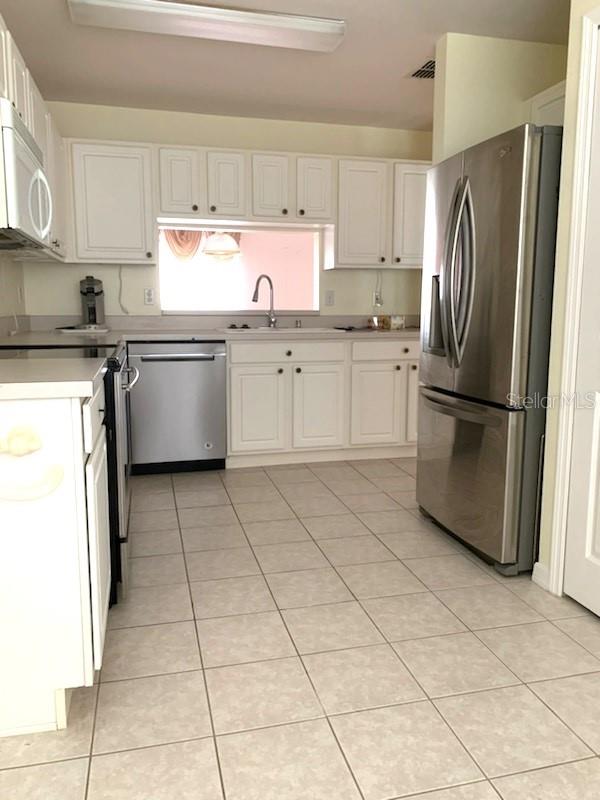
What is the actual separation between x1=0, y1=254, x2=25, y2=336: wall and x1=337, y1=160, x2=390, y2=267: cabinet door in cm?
216

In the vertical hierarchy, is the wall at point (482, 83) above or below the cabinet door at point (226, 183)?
above

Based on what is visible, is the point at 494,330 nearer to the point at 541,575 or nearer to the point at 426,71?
the point at 541,575

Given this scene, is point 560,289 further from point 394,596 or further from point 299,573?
point 299,573

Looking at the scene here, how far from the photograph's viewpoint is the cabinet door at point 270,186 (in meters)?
4.38

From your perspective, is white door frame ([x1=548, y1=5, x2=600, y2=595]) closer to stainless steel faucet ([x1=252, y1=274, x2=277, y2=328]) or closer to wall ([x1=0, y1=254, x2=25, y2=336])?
stainless steel faucet ([x1=252, y1=274, x2=277, y2=328])

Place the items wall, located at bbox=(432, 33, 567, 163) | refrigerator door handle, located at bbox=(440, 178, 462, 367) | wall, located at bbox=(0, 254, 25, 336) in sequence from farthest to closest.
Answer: wall, located at bbox=(0, 254, 25, 336)
wall, located at bbox=(432, 33, 567, 163)
refrigerator door handle, located at bbox=(440, 178, 462, 367)

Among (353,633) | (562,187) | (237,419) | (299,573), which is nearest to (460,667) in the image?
(353,633)

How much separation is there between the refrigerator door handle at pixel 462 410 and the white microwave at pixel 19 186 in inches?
74.0

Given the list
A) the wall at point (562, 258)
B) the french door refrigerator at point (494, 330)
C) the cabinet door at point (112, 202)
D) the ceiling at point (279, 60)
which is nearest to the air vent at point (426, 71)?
the ceiling at point (279, 60)

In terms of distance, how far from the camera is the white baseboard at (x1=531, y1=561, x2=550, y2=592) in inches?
99.3

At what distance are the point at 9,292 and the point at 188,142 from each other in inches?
64.8

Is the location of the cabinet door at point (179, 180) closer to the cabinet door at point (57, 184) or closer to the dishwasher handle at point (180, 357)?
the cabinet door at point (57, 184)

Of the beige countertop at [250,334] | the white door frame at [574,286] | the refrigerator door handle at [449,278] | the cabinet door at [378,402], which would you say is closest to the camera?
the white door frame at [574,286]

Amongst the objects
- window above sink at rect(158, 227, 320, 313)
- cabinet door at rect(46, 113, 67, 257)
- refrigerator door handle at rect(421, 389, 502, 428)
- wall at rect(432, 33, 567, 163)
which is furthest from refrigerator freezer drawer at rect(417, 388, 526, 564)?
cabinet door at rect(46, 113, 67, 257)
